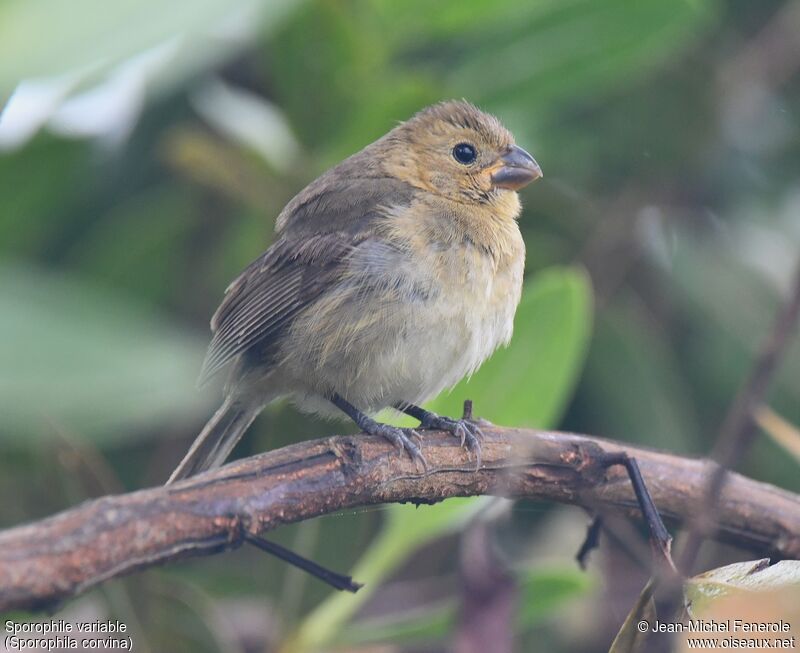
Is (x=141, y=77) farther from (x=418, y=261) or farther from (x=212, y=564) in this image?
(x=212, y=564)

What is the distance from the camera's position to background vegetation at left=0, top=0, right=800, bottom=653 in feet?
10.5

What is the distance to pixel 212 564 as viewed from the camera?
3.81m

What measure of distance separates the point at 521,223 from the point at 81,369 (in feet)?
10.3

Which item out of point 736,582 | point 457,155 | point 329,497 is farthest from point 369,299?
point 736,582

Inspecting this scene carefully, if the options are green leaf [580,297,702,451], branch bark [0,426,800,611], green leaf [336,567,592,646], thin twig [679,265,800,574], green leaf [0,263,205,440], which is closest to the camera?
green leaf [0,263,205,440]

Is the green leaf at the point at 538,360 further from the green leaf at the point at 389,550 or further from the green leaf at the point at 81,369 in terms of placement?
the green leaf at the point at 81,369

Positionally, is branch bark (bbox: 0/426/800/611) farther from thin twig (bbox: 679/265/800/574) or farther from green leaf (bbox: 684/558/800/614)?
thin twig (bbox: 679/265/800/574)

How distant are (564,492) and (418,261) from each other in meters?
1.21

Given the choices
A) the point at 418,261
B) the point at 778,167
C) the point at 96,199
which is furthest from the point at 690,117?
the point at 96,199

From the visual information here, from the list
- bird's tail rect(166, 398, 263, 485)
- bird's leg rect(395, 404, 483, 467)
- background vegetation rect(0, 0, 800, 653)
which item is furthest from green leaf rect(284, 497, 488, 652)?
bird's tail rect(166, 398, 263, 485)

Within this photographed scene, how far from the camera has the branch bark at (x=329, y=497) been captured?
5.82 feet

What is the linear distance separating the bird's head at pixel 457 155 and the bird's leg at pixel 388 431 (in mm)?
929

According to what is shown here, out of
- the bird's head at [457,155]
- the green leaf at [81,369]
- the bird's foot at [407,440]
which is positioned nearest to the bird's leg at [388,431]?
the bird's foot at [407,440]

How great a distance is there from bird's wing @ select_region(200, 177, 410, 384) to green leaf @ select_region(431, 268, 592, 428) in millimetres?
657
